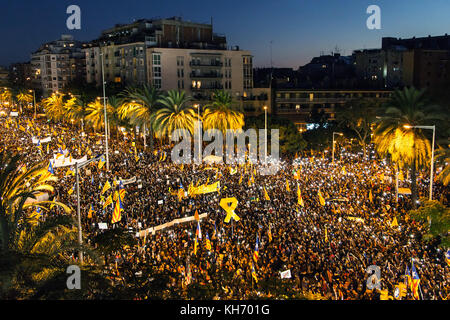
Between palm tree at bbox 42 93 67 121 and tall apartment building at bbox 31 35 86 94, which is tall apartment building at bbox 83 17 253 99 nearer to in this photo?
palm tree at bbox 42 93 67 121

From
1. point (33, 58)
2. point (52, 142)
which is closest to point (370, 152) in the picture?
point (52, 142)

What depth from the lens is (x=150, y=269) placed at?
15.5 meters

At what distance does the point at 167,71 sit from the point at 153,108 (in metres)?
23.0

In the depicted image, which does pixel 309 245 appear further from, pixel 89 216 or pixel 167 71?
pixel 167 71

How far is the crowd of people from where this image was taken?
53.7 ft

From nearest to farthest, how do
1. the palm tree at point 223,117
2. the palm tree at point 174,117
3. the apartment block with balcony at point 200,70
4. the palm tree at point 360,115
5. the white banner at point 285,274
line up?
1. the white banner at point 285,274
2. the palm tree at point 174,117
3. the palm tree at point 223,117
4. the palm tree at point 360,115
5. the apartment block with balcony at point 200,70

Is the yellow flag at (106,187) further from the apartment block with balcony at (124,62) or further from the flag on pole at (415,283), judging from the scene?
the apartment block with balcony at (124,62)

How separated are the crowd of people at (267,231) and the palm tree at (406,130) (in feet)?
11.6

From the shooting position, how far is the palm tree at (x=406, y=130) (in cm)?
2841

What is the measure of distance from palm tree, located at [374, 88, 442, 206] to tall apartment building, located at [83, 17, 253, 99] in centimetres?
4975

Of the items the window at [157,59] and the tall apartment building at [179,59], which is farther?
the tall apartment building at [179,59]

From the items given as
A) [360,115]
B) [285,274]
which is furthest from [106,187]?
[360,115]

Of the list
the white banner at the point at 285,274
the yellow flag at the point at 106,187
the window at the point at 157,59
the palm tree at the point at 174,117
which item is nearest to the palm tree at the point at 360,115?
the palm tree at the point at 174,117

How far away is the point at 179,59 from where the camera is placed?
2931 inches
